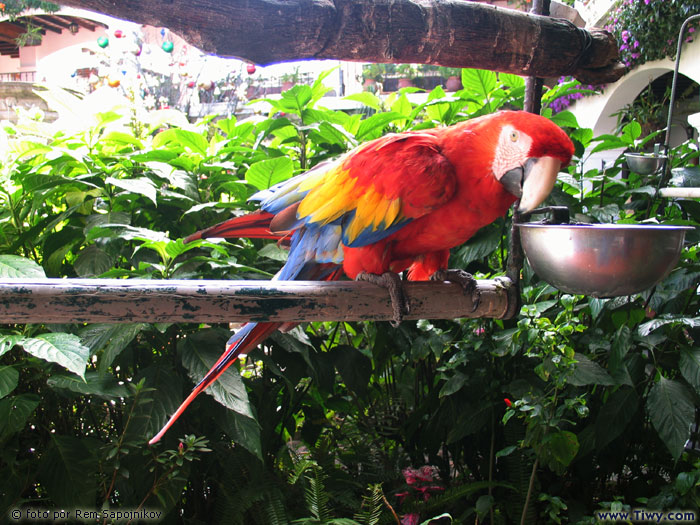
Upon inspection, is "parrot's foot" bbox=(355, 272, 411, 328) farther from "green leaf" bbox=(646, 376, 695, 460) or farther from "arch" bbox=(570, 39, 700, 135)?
"arch" bbox=(570, 39, 700, 135)

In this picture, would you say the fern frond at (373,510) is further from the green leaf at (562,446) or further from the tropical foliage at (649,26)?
the tropical foliage at (649,26)

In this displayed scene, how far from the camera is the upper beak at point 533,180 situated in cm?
85

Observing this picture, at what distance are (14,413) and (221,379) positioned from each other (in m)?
0.40

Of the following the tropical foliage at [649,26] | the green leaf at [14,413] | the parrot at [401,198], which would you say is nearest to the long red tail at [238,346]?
the parrot at [401,198]

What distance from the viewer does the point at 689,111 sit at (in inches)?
190

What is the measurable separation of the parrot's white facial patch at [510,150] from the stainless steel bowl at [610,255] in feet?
0.40

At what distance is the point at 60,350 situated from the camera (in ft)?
3.11

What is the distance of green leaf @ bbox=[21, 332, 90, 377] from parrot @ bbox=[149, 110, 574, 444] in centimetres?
19

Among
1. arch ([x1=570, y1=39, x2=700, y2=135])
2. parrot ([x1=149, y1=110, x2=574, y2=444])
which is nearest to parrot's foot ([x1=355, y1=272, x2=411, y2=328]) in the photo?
parrot ([x1=149, y1=110, x2=574, y2=444])

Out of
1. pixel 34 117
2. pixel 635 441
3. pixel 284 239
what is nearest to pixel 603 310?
pixel 635 441

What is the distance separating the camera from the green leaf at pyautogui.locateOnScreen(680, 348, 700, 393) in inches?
45.1

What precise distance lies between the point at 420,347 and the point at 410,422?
319mm

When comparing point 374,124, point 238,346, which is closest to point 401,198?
point 238,346

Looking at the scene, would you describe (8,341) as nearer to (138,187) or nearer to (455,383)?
(138,187)
